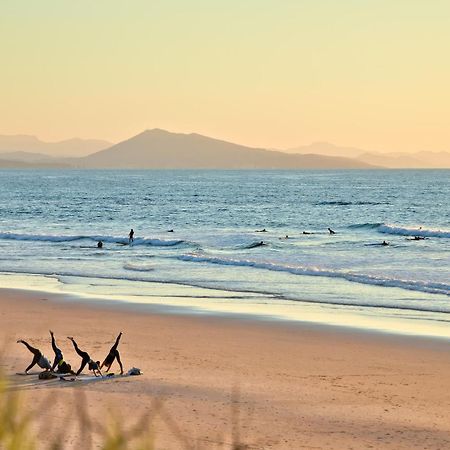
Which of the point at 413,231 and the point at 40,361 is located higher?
the point at 40,361

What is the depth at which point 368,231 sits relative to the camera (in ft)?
188

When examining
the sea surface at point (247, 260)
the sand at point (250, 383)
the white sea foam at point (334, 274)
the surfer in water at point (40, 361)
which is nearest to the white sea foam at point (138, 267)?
the sea surface at point (247, 260)

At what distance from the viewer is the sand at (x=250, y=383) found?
10.2m

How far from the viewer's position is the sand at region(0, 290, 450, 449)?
10.2m

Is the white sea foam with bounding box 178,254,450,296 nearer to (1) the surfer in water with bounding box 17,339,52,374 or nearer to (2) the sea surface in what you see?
(2) the sea surface

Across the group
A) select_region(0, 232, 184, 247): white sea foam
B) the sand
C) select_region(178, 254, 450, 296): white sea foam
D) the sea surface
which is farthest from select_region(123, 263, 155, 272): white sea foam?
select_region(0, 232, 184, 247): white sea foam

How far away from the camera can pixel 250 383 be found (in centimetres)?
1282

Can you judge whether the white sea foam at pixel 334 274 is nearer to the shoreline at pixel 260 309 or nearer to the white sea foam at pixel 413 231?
the shoreline at pixel 260 309

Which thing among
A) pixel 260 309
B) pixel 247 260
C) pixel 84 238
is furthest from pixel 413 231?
pixel 260 309

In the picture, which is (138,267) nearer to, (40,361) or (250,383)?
(40,361)

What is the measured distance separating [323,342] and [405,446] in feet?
21.7

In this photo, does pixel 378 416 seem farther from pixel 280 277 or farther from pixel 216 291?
pixel 280 277

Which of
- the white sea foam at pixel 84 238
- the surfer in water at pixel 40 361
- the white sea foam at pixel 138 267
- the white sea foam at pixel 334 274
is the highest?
the surfer in water at pixel 40 361

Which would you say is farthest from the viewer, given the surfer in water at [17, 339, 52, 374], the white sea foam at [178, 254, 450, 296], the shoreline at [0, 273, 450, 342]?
the white sea foam at [178, 254, 450, 296]
